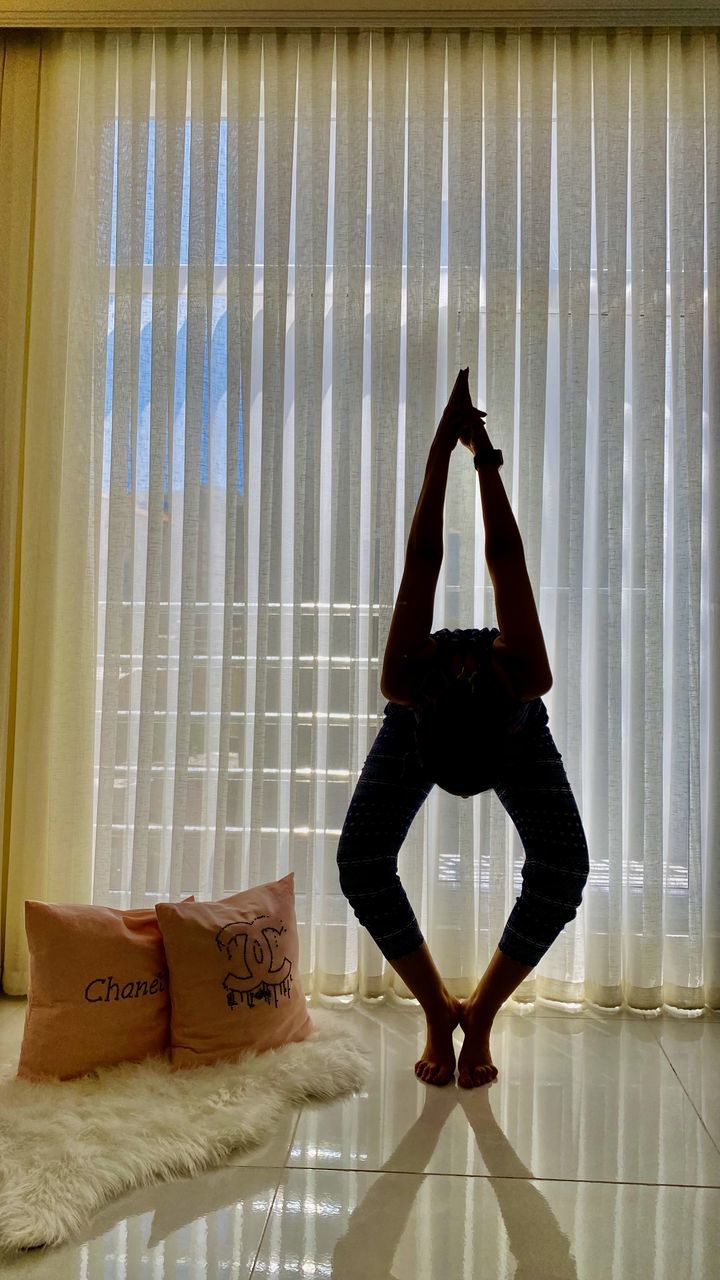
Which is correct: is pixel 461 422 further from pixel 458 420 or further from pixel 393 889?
pixel 393 889

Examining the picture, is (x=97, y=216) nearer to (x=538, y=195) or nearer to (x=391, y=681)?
(x=538, y=195)

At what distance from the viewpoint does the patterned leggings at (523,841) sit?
7.25 ft

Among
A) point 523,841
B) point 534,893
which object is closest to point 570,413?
point 523,841

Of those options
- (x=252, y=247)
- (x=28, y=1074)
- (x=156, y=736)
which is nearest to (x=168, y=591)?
(x=156, y=736)

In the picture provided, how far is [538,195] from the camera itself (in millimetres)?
2734

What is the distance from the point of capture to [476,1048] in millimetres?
2223

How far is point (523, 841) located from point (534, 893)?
4.9 inches

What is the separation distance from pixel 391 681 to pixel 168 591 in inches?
34.3

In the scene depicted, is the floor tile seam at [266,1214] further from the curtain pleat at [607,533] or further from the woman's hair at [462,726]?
the curtain pleat at [607,533]

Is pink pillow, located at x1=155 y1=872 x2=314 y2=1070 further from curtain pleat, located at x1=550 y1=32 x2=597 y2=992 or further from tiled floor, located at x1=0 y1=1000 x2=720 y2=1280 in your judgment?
curtain pleat, located at x1=550 y1=32 x2=597 y2=992

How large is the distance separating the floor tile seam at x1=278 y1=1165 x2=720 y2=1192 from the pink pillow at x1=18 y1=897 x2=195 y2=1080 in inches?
21.3

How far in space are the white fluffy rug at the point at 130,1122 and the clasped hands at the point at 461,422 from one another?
1.53 m

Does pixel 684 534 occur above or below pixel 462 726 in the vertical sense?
above

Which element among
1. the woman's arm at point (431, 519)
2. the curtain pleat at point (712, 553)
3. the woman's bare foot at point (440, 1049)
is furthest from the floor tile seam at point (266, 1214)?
the curtain pleat at point (712, 553)
